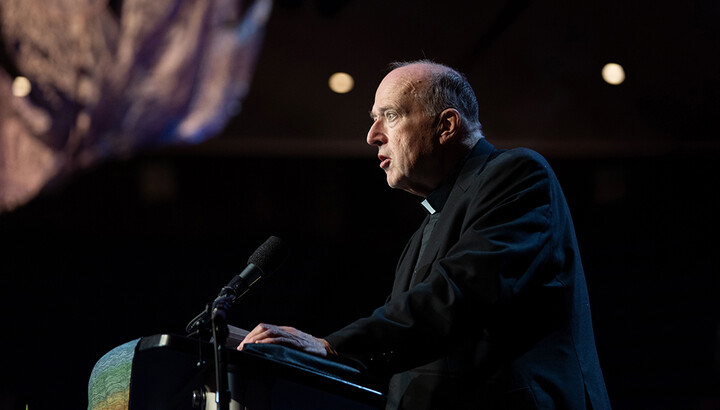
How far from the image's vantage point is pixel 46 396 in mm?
4047

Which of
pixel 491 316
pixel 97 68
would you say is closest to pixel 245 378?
pixel 491 316

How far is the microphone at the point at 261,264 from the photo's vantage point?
1.37m

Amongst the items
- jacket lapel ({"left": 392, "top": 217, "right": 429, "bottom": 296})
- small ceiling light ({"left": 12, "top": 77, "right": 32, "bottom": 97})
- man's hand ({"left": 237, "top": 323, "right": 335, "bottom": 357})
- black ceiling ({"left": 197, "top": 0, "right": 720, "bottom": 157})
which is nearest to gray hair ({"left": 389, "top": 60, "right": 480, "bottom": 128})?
jacket lapel ({"left": 392, "top": 217, "right": 429, "bottom": 296})

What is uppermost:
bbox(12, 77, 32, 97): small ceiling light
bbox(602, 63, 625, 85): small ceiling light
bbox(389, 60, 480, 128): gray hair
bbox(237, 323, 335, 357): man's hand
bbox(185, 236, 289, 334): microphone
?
bbox(12, 77, 32, 97): small ceiling light

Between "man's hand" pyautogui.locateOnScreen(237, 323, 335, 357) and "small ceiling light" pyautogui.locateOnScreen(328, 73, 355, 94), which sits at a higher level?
"small ceiling light" pyautogui.locateOnScreen(328, 73, 355, 94)

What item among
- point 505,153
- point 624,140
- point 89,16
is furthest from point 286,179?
point 505,153

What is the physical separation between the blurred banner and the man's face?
226 centimetres

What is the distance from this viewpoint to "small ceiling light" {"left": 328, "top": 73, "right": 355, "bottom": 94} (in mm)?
4266

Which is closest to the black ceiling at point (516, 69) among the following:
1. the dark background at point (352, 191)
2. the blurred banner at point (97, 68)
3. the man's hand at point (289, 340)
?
the dark background at point (352, 191)

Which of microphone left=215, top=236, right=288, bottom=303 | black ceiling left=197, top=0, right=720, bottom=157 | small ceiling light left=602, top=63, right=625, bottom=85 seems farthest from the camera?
small ceiling light left=602, top=63, right=625, bottom=85

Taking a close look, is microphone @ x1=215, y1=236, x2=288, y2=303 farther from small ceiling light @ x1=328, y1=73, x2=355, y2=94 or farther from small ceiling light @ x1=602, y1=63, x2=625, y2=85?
small ceiling light @ x1=602, y1=63, x2=625, y2=85

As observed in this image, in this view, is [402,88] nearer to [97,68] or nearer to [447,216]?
[447,216]

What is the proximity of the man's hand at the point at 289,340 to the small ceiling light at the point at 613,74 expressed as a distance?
138 inches

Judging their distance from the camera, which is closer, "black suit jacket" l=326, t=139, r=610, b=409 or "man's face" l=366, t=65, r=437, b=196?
"black suit jacket" l=326, t=139, r=610, b=409
